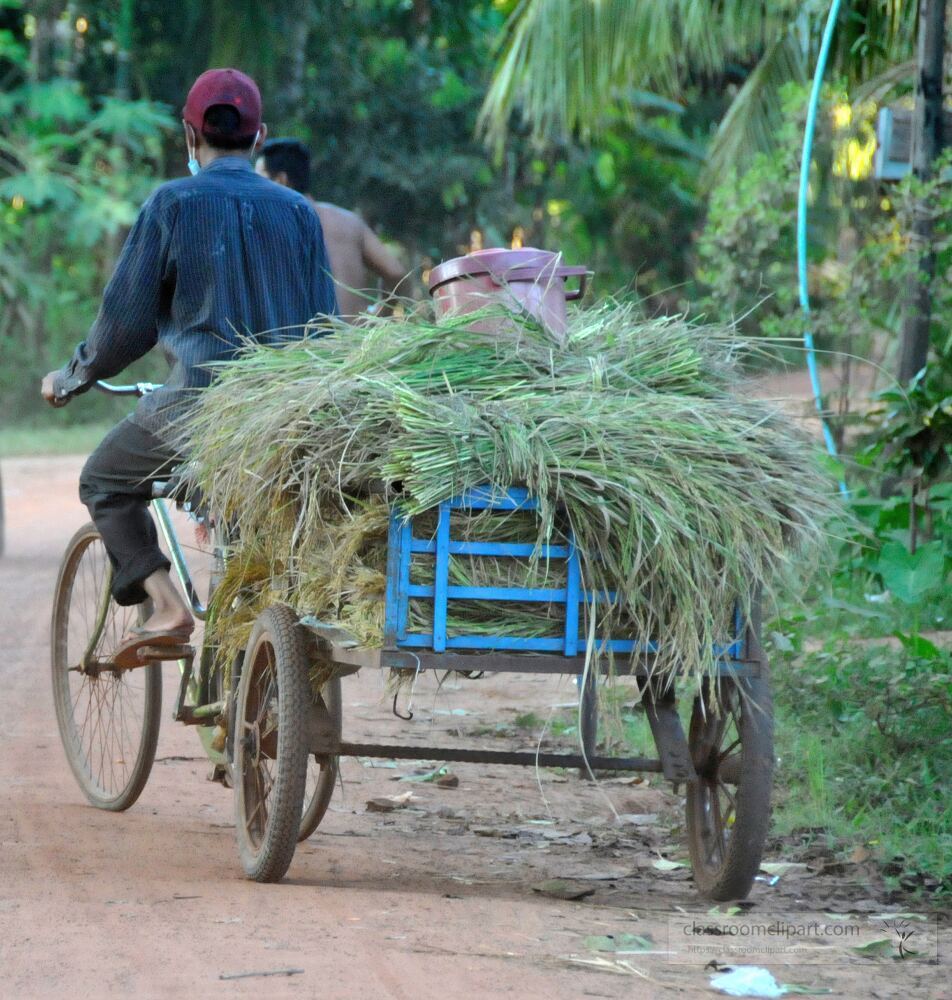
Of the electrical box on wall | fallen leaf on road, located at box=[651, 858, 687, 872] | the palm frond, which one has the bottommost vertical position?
fallen leaf on road, located at box=[651, 858, 687, 872]

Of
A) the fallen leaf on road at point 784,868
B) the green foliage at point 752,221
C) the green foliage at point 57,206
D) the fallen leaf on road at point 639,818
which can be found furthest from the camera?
the green foliage at point 57,206

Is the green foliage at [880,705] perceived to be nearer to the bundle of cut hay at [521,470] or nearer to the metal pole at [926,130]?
the bundle of cut hay at [521,470]

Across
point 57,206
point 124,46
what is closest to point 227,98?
point 57,206

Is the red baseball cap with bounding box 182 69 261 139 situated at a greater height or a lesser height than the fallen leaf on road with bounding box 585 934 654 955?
greater

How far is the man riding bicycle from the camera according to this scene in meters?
4.15

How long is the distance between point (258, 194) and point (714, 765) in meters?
1.98

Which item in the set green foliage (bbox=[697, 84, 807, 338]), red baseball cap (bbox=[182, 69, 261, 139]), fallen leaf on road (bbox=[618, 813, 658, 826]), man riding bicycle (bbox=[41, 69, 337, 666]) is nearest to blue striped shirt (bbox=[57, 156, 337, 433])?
man riding bicycle (bbox=[41, 69, 337, 666])

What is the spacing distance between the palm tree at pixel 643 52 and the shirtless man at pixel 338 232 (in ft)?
12.3

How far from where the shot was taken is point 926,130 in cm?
700

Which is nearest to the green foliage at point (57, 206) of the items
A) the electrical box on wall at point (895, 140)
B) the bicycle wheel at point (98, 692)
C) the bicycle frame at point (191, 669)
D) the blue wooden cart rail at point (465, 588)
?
the electrical box on wall at point (895, 140)

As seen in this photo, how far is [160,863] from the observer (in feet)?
13.2

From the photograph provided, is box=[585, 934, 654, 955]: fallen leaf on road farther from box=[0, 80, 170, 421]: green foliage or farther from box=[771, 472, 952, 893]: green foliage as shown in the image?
box=[0, 80, 170, 421]: green foliage

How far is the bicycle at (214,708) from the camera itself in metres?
3.69

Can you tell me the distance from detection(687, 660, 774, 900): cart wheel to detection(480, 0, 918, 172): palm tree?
5.76 meters
